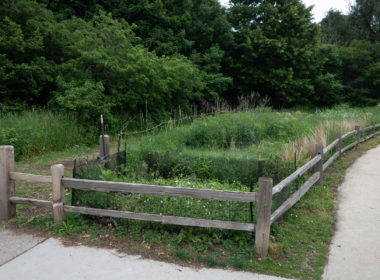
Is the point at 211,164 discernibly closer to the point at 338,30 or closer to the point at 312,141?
the point at 312,141

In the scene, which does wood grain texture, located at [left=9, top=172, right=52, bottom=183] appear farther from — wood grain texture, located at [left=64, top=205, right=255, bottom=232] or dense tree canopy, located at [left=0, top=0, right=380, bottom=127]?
dense tree canopy, located at [left=0, top=0, right=380, bottom=127]

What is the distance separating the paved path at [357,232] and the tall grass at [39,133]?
847 centimetres

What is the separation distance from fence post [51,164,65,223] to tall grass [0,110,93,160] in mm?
5305

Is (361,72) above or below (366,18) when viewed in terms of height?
below

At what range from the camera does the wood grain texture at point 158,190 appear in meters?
4.08

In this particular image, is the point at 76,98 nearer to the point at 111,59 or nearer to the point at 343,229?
the point at 111,59

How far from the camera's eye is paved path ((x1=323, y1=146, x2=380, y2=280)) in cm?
376

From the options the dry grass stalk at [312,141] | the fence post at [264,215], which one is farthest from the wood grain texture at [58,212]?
the dry grass stalk at [312,141]

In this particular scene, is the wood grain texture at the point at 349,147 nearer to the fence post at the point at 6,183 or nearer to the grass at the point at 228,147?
the grass at the point at 228,147

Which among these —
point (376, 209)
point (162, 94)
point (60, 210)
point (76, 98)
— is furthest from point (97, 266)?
point (162, 94)

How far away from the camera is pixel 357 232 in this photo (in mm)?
4859

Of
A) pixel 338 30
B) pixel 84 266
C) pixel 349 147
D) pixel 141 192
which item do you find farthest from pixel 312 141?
pixel 338 30

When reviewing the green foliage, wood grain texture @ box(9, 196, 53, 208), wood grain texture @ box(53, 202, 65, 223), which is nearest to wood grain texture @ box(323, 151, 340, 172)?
wood grain texture @ box(53, 202, 65, 223)

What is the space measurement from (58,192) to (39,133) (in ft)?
20.5
